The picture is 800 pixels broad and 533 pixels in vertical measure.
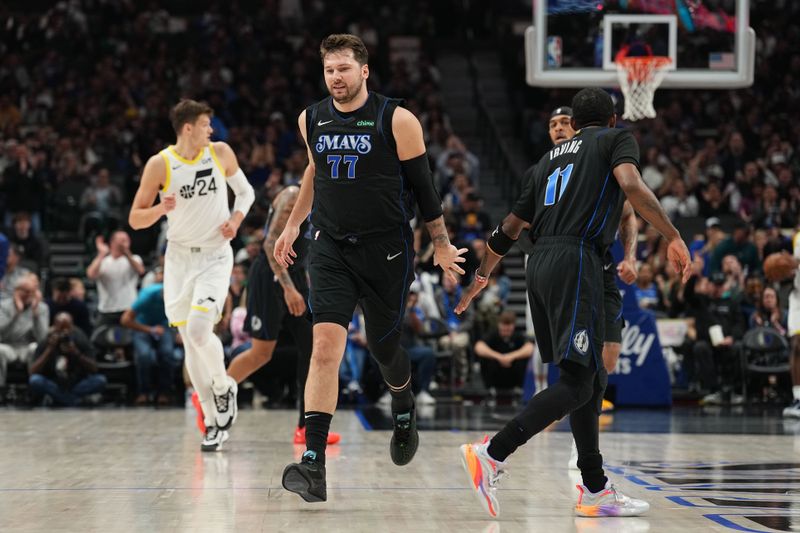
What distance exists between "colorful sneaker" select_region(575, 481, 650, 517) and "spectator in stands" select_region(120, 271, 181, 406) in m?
9.08

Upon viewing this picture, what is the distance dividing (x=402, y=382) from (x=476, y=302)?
33.1 feet

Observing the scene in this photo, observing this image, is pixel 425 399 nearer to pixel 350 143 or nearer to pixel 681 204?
pixel 681 204

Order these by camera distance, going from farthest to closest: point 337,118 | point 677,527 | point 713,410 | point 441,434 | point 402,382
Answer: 1. point 713,410
2. point 441,434
3. point 402,382
4. point 337,118
5. point 677,527

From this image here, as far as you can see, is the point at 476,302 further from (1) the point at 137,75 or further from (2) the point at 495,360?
(1) the point at 137,75

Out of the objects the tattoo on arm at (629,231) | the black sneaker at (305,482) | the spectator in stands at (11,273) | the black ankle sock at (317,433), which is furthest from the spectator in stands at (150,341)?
the black sneaker at (305,482)

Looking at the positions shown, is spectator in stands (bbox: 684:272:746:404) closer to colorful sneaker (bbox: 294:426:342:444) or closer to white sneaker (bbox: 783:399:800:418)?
white sneaker (bbox: 783:399:800:418)

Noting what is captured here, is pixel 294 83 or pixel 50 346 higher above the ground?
pixel 294 83

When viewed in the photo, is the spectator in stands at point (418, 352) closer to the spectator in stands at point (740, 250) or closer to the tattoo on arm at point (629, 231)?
the spectator in stands at point (740, 250)

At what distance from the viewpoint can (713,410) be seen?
1365 cm

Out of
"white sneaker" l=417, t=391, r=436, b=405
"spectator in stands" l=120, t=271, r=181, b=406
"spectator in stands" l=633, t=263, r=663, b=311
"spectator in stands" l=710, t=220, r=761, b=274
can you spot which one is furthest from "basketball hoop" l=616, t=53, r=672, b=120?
"spectator in stands" l=120, t=271, r=181, b=406

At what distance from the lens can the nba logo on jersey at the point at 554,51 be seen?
13055 mm

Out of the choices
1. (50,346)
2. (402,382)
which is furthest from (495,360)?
(402,382)

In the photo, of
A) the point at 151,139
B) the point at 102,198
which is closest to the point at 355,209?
the point at 102,198

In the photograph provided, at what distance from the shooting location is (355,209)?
6062 millimetres
